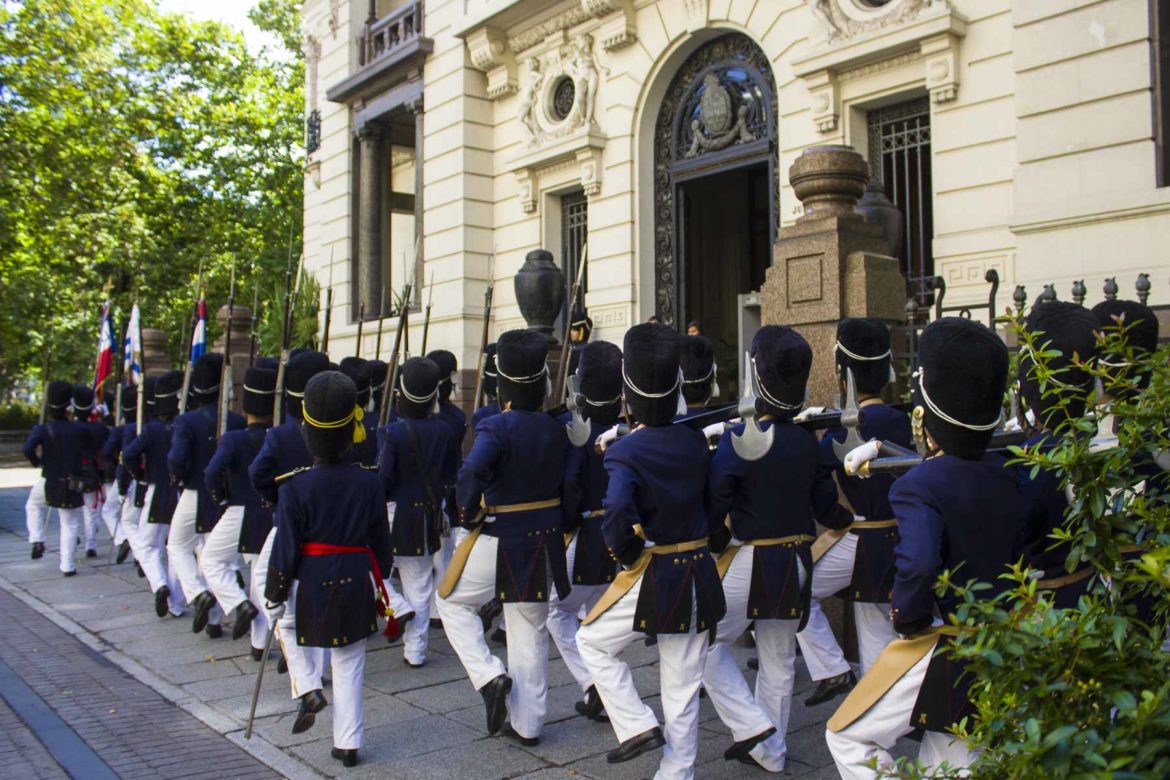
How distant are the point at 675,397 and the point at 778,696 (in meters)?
1.61

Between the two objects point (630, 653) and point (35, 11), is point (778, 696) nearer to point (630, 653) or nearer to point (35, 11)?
point (630, 653)

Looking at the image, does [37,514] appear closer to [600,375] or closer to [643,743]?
[600,375]

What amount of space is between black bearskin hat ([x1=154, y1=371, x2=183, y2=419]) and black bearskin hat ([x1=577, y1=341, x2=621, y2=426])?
214 inches

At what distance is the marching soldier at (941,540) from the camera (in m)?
3.56

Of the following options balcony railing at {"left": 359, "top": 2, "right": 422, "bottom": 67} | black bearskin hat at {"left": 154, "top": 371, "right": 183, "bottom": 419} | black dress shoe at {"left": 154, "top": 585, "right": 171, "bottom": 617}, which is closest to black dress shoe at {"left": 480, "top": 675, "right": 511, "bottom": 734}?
black dress shoe at {"left": 154, "top": 585, "right": 171, "bottom": 617}

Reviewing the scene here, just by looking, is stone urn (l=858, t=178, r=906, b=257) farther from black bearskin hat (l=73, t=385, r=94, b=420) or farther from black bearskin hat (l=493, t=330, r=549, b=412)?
black bearskin hat (l=73, t=385, r=94, b=420)

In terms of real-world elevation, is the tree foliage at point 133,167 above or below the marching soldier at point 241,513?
above

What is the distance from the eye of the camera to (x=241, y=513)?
311 inches

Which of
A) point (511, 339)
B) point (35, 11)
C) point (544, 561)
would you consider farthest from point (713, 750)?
point (35, 11)

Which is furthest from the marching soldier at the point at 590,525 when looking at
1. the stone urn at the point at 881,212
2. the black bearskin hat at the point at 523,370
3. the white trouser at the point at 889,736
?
the stone urn at the point at 881,212

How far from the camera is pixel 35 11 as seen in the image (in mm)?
21203

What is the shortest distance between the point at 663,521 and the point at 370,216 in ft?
57.1

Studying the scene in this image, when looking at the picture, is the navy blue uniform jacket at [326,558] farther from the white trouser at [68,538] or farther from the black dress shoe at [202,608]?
the white trouser at [68,538]

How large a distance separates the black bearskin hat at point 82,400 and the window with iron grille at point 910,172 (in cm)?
949
